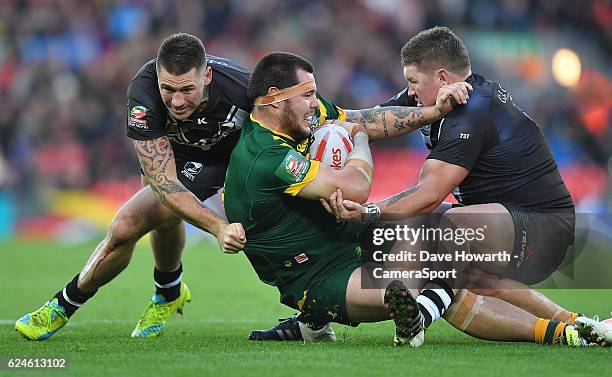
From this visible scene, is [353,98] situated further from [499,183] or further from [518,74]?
[499,183]

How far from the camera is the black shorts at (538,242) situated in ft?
23.9

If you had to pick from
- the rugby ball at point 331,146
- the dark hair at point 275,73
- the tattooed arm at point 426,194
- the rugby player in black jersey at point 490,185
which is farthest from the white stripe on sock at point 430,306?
the dark hair at point 275,73

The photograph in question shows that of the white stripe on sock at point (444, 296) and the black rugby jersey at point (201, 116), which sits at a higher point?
the black rugby jersey at point (201, 116)

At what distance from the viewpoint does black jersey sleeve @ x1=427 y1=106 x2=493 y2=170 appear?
7074mm

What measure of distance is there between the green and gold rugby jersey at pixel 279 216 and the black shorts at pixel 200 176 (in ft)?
3.40

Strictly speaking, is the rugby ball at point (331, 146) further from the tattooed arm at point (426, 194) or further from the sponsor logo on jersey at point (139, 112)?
the sponsor logo on jersey at point (139, 112)

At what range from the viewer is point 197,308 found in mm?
10086

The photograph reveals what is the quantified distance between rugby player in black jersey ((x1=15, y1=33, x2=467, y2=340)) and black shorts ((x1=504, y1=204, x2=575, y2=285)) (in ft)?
3.14

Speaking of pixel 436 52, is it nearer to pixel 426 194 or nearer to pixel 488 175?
pixel 488 175

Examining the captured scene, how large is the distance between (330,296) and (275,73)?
60.1 inches

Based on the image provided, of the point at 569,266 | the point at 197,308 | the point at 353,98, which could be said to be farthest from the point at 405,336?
the point at 353,98

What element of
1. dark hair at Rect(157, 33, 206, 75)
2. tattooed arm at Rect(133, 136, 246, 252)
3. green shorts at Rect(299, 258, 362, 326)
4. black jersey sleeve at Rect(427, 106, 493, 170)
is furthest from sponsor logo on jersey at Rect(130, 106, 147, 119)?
black jersey sleeve at Rect(427, 106, 493, 170)

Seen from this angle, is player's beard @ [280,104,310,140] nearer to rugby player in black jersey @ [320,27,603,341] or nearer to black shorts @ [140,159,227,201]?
rugby player in black jersey @ [320,27,603,341]

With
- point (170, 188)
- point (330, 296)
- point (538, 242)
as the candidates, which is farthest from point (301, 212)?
point (538, 242)
